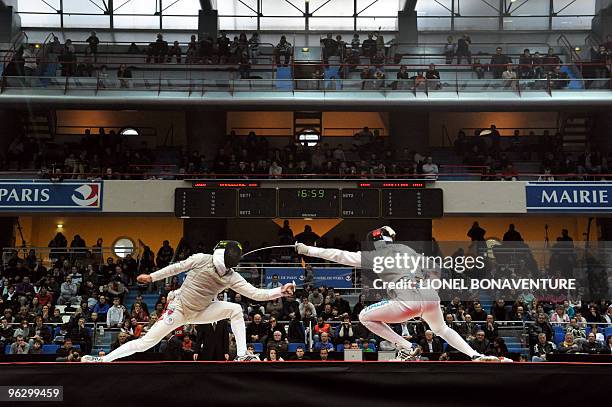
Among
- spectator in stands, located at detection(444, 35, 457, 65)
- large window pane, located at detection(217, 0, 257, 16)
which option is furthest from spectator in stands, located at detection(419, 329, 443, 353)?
large window pane, located at detection(217, 0, 257, 16)

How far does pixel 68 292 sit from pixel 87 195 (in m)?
4.81

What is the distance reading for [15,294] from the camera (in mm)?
22219

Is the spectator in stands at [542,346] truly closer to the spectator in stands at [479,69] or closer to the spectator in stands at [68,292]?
the spectator in stands at [68,292]

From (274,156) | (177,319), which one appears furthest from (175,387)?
(274,156)

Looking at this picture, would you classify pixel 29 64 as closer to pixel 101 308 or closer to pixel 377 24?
pixel 101 308

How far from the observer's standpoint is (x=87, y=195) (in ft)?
85.4

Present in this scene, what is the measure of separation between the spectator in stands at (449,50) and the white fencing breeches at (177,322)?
22.0 metres

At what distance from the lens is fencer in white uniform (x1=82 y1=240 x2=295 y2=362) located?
9133 mm

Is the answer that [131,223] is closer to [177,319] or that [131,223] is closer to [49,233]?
[49,233]

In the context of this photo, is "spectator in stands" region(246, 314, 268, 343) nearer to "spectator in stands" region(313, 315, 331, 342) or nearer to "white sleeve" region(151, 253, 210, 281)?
"spectator in stands" region(313, 315, 331, 342)

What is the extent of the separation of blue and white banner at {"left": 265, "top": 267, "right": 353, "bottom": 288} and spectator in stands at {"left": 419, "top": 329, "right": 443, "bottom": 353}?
6.62 metres

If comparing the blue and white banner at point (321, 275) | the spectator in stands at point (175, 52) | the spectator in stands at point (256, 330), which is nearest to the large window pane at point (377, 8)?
the spectator in stands at point (175, 52)

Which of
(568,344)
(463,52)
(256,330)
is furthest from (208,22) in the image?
(568,344)

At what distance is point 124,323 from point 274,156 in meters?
12.7
